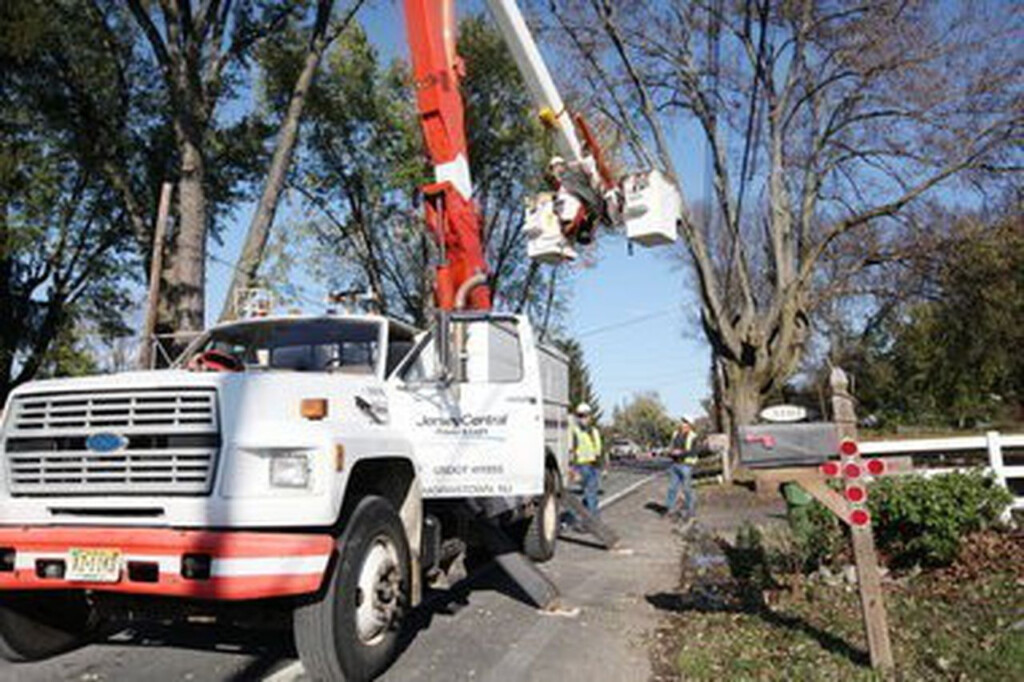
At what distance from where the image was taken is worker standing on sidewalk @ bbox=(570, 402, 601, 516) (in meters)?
12.8

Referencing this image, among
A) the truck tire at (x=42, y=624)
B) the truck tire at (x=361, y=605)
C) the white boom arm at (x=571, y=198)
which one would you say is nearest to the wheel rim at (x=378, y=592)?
the truck tire at (x=361, y=605)

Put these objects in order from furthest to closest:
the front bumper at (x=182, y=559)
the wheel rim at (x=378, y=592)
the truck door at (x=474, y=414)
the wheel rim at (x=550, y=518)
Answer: the wheel rim at (x=550, y=518), the truck door at (x=474, y=414), the wheel rim at (x=378, y=592), the front bumper at (x=182, y=559)

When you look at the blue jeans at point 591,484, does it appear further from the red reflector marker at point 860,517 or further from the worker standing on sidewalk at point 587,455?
the red reflector marker at point 860,517

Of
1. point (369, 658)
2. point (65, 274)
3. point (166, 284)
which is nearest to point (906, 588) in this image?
point (369, 658)

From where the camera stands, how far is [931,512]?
6957 mm

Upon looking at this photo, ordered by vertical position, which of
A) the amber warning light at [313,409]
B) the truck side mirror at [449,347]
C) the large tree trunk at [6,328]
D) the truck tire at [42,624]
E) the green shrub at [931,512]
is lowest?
the truck tire at [42,624]

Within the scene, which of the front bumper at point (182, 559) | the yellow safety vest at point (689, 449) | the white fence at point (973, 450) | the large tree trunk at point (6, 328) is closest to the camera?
the front bumper at point (182, 559)

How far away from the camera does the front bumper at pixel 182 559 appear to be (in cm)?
391

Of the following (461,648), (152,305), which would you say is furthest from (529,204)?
(461,648)

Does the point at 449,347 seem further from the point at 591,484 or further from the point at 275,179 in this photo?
the point at 275,179

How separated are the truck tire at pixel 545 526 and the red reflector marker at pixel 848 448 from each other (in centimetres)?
415

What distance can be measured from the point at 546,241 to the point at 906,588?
4.92 m

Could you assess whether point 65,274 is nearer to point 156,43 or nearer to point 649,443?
point 156,43

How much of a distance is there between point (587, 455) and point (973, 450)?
19.1ft
